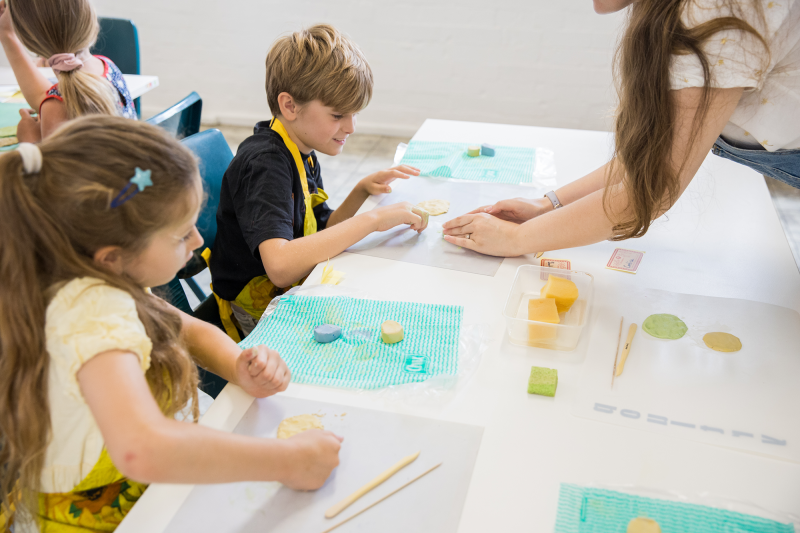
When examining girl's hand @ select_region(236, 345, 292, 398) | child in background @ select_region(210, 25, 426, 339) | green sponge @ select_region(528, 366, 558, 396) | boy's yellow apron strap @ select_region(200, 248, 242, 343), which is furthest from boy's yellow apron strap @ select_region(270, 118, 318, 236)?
green sponge @ select_region(528, 366, 558, 396)

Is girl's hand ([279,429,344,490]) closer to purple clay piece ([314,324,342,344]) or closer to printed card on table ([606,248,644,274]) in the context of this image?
purple clay piece ([314,324,342,344])

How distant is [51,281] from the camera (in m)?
0.67

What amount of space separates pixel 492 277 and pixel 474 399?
1.11 feet

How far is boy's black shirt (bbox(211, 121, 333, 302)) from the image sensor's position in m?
1.18

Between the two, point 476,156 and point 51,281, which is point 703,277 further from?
point 51,281

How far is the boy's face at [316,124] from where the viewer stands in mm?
1299

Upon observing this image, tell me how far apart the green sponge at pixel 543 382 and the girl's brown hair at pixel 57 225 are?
0.52 m

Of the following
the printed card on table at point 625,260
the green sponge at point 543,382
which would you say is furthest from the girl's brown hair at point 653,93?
the green sponge at point 543,382

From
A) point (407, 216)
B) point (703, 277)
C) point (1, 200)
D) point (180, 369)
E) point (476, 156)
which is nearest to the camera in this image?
point (1, 200)

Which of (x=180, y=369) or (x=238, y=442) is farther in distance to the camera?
(x=180, y=369)

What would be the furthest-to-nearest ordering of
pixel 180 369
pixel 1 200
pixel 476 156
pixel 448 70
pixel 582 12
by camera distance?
pixel 448 70, pixel 582 12, pixel 476 156, pixel 180 369, pixel 1 200

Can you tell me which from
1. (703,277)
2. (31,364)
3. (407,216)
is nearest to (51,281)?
(31,364)

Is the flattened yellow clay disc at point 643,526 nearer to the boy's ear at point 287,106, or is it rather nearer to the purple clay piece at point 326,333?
the purple clay piece at point 326,333

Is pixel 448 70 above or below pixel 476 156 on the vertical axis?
below
